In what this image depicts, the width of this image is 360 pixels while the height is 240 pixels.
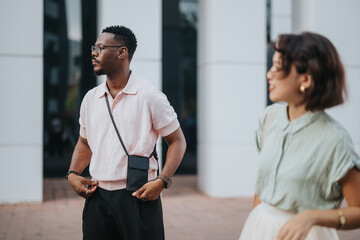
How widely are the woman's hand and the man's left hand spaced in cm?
108

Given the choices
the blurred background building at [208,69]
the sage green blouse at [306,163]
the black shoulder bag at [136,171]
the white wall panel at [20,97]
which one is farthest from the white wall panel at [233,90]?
the sage green blouse at [306,163]

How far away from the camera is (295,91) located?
1867mm

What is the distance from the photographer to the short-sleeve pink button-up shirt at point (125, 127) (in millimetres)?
2666

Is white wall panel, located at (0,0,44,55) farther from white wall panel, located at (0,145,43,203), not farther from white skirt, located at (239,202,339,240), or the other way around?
white skirt, located at (239,202,339,240)

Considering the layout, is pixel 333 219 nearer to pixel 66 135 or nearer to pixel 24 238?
pixel 24 238

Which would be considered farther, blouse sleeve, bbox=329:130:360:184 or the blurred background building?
the blurred background building

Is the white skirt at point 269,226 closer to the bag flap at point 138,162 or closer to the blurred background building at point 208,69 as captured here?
the bag flap at point 138,162

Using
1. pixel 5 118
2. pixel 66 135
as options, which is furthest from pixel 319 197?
pixel 66 135

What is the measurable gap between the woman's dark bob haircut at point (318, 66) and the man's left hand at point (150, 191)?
114 centimetres

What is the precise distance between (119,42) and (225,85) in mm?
5756

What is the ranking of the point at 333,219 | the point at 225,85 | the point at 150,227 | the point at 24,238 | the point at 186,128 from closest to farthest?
1. the point at 333,219
2. the point at 150,227
3. the point at 24,238
4. the point at 225,85
5. the point at 186,128

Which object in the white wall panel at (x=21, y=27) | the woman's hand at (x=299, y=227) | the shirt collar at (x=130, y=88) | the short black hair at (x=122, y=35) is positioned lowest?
the woman's hand at (x=299, y=227)

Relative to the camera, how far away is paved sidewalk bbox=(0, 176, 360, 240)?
5789 mm

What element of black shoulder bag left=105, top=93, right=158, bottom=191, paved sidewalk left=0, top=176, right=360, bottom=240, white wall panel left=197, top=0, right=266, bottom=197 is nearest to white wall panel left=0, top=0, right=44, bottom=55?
paved sidewalk left=0, top=176, right=360, bottom=240
